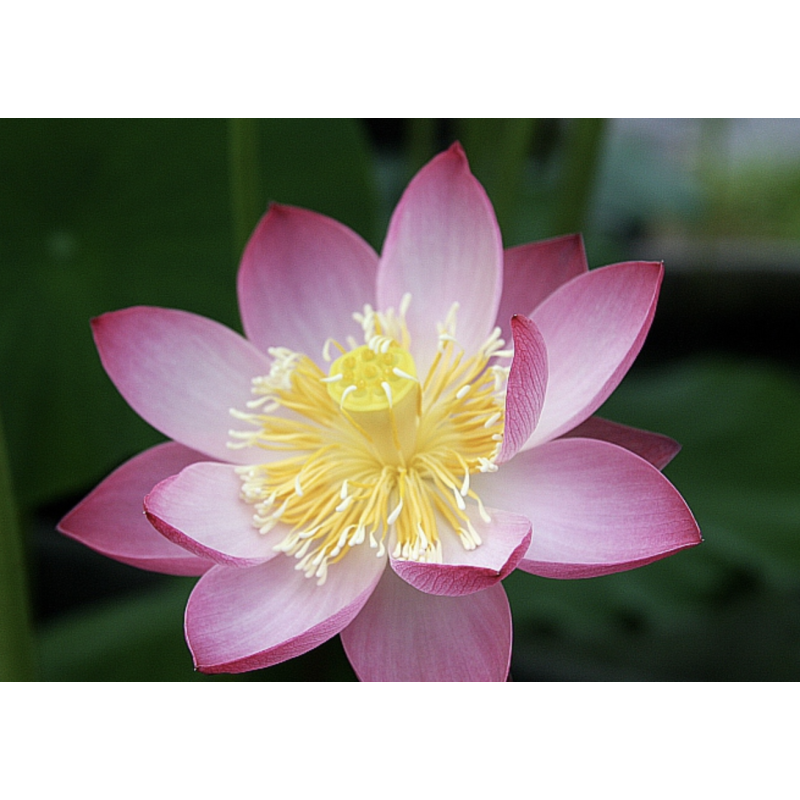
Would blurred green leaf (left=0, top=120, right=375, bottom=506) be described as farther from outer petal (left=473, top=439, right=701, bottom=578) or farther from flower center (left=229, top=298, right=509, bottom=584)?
outer petal (left=473, top=439, right=701, bottom=578)

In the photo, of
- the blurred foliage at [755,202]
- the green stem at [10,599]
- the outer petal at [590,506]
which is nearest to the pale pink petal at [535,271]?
the outer petal at [590,506]

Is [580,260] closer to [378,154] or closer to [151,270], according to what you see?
[151,270]

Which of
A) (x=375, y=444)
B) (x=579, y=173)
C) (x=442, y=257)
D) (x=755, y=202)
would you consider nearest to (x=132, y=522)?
(x=375, y=444)

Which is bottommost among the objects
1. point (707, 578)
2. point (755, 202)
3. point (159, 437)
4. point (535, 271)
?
point (707, 578)

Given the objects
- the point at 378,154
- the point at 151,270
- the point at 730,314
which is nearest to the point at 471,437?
the point at 151,270

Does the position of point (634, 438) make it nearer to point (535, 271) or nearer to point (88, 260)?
point (535, 271)
